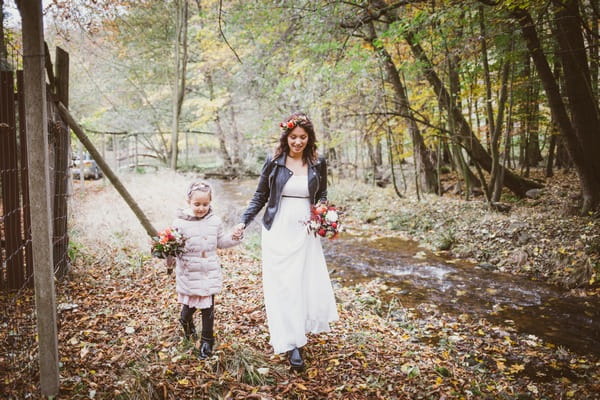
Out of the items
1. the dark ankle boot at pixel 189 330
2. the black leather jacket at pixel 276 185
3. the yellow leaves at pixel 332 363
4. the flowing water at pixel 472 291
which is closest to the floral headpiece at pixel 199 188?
the black leather jacket at pixel 276 185

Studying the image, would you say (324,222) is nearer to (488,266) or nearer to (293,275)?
(293,275)

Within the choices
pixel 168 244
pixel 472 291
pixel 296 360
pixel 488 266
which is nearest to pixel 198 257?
pixel 168 244

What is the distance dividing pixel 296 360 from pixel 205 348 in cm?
84

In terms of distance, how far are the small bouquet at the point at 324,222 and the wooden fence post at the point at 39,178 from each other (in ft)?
6.67

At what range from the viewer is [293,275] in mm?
3453

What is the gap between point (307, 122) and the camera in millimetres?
3564

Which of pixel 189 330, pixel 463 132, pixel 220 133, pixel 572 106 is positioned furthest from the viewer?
pixel 220 133

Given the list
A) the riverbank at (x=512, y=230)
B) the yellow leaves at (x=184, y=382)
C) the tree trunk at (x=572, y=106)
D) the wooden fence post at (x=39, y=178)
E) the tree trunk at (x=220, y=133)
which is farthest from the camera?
the tree trunk at (x=220, y=133)

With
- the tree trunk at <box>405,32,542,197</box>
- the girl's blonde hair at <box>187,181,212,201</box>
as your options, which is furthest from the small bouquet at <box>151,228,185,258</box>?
the tree trunk at <box>405,32,542,197</box>

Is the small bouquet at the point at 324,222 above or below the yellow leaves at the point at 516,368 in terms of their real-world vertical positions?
above

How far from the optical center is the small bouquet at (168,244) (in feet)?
10.3

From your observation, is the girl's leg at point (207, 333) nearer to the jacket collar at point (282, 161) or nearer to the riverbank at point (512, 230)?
the jacket collar at point (282, 161)

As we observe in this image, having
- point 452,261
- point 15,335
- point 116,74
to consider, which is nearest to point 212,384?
point 15,335

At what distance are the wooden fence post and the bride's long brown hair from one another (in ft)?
6.29
